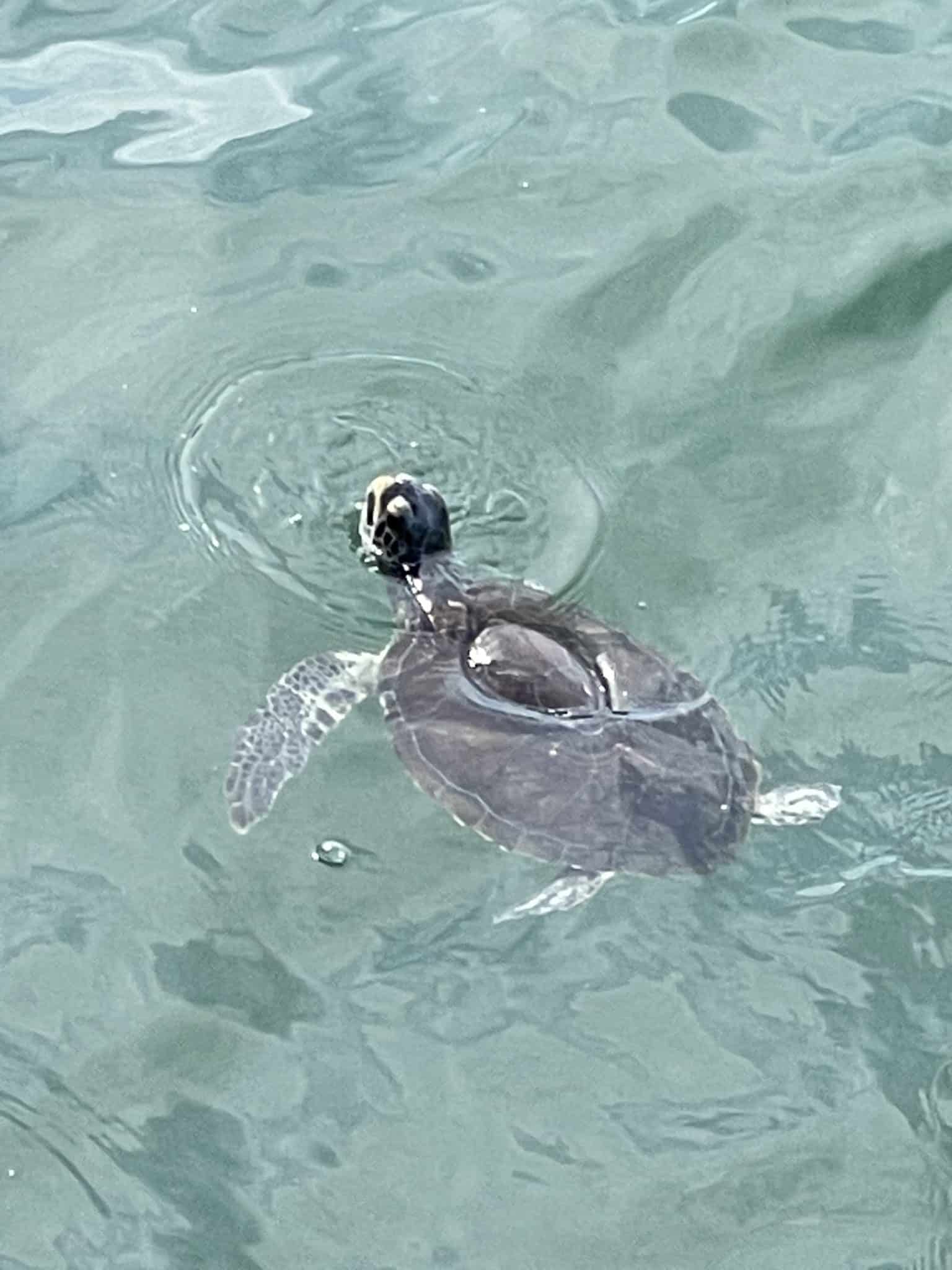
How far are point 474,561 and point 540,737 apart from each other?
1.20 m

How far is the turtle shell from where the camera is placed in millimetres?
5566

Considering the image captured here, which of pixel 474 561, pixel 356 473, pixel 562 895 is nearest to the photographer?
pixel 562 895

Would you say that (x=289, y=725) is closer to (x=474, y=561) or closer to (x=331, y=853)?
(x=331, y=853)

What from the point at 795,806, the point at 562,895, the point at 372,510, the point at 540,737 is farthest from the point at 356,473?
the point at 795,806

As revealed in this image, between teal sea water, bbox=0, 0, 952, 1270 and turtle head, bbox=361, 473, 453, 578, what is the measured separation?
0.58 ft

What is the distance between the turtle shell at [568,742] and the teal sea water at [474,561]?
154mm

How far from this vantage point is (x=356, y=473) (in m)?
6.98

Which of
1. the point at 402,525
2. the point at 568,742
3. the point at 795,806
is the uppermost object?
the point at 402,525

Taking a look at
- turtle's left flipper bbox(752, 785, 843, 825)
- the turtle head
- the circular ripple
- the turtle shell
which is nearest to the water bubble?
the turtle shell

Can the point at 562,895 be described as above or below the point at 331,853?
below

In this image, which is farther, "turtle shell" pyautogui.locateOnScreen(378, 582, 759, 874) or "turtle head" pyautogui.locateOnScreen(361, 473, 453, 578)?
"turtle head" pyautogui.locateOnScreen(361, 473, 453, 578)

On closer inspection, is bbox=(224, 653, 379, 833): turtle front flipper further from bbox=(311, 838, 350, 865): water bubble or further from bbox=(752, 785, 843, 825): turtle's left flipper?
bbox=(752, 785, 843, 825): turtle's left flipper

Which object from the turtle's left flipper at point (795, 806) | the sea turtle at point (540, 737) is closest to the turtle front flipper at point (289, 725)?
the sea turtle at point (540, 737)

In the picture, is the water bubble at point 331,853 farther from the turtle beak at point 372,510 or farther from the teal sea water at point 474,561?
the turtle beak at point 372,510
